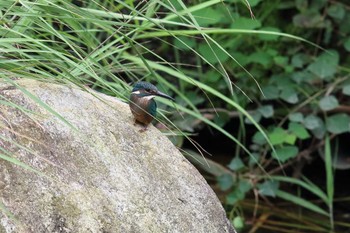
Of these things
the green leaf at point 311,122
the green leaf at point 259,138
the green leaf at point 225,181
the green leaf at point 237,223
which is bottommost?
the green leaf at point 225,181

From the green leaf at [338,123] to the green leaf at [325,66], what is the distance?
0.24m

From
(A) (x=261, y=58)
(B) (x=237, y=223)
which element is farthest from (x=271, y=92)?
(B) (x=237, y=223)

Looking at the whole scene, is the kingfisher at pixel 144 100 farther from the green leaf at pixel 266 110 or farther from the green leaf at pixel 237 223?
the green leaf at pixel 266 110

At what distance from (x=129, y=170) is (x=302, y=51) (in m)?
3.03

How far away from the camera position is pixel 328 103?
458cm

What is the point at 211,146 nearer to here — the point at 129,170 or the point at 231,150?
the point at 231,150

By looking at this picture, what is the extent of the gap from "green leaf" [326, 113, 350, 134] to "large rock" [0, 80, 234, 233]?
2418 mm

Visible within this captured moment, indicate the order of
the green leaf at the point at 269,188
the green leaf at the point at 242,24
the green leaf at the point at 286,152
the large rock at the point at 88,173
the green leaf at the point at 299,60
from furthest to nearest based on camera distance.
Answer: the green leaf at the point at 299,60 → the green leaf at the point at 269,188 → the green leaf at the point at 286,152 → the green leaf at the point at 242,24 → the large rock at the point at 88,173

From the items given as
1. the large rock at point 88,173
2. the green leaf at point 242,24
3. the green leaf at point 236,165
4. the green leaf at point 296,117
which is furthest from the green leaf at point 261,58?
the large rock at point 88,173

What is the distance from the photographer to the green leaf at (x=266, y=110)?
15.3 ft

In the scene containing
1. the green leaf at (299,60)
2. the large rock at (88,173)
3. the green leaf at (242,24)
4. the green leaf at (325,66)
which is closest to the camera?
the large rock at (88,173)

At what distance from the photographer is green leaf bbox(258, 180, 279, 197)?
452 cm

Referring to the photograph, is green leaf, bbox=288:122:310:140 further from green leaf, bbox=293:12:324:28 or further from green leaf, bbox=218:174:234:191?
green leaf, bbox=293:12:324:28

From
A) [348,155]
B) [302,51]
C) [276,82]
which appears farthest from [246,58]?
[348,155]
